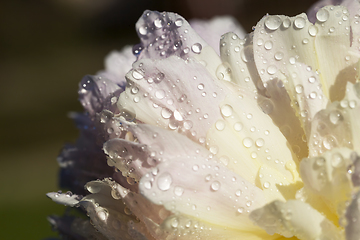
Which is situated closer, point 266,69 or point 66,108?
point 266,69

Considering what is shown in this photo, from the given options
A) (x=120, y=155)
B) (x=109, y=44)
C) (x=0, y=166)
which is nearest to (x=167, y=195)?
(x=120, y=155)

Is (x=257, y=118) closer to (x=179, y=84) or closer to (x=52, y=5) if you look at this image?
(x=179, y=84)

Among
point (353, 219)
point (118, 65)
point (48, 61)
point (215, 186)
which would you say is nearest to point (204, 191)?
point (215, 186)

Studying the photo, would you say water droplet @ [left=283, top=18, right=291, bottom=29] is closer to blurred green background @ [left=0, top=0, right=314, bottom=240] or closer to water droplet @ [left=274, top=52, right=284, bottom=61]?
water droplet @ [left=274, top=52, right=284, bottom=61]

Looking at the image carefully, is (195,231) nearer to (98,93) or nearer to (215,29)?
(98,93)

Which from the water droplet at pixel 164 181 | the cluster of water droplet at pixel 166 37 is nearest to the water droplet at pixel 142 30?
the cluster of water droplet at pixel 166 37

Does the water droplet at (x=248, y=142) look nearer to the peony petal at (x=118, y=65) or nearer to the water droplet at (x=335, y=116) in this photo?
the water droplet at (x=335, y=116)
